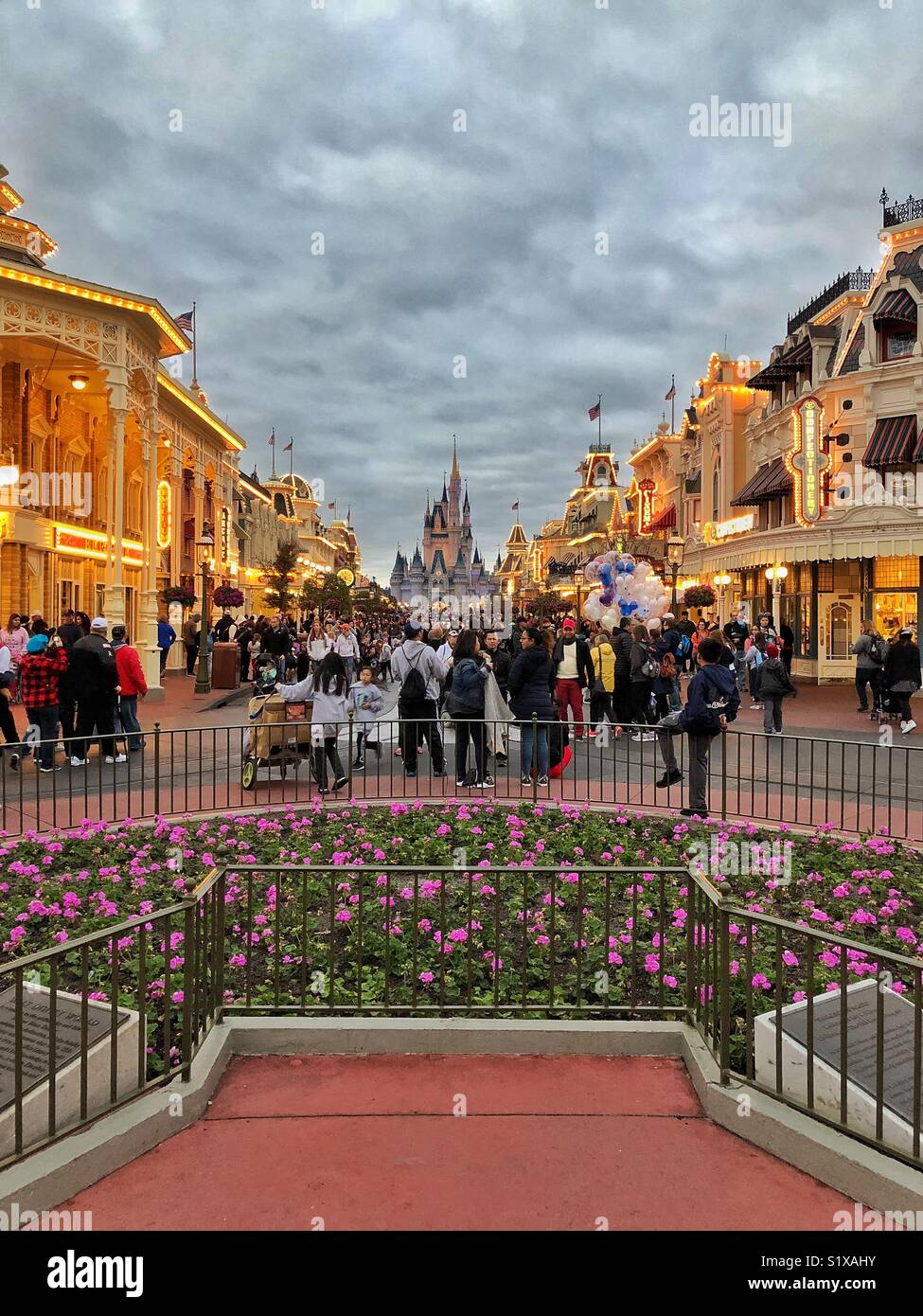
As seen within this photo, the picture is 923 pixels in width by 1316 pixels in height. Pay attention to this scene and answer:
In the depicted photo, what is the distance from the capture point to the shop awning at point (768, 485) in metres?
28.5

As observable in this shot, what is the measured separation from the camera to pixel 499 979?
493 centimetres

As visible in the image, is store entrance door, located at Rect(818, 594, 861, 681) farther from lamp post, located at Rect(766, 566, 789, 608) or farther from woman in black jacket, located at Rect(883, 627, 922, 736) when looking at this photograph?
woman in black jacket, located at Rect(883, 627, 922, 736)

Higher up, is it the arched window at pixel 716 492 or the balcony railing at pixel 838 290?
the balcony railing at pixel 838 290

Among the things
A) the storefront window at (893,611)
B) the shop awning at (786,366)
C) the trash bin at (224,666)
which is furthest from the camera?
the shop awning at (786,366)

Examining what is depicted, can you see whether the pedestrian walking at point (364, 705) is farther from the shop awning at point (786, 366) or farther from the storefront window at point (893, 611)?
the shop awning at point (786, 366)

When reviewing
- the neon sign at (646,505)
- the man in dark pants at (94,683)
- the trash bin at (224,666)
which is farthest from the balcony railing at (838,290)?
the man in dark pants at (94,683)

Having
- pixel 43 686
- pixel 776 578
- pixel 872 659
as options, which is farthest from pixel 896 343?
pixel 43 686

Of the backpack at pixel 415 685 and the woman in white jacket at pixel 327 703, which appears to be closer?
the woman in white jacket at pixel 327 703

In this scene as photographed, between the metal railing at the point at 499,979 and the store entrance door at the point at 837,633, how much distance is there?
73.3ft

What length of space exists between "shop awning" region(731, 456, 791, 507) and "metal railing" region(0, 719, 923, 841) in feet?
59.5

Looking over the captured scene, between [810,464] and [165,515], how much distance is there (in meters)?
23.2
